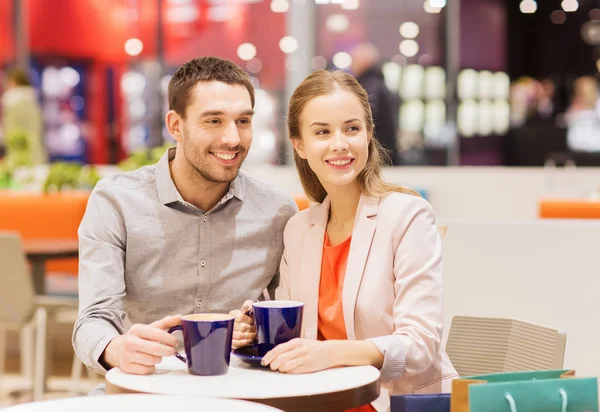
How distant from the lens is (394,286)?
2078mm

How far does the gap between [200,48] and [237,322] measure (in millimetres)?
9855

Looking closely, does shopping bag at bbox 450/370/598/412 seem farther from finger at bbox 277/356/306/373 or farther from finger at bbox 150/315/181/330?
finger at bbox 150/315/181/330

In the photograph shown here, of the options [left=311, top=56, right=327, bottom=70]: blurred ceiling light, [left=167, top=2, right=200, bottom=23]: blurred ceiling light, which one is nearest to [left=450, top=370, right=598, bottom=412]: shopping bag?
[left=311, top=56, right=327, bottom=70]: blurred ceiling light

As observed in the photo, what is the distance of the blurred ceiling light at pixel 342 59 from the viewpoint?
1046 cm

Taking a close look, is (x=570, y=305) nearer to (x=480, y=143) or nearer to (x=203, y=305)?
(x=203, y=305)

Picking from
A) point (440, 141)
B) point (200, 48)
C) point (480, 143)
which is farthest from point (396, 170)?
point (200, 48)

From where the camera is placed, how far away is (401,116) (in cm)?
1062

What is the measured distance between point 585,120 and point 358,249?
378 inches

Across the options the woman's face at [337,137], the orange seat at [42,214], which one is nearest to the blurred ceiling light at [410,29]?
the orange seat at [42,214]

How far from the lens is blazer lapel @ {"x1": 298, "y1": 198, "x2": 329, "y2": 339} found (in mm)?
2141

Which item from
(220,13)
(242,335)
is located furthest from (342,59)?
(242,335)

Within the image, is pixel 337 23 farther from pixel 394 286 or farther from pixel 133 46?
pixel 394 286

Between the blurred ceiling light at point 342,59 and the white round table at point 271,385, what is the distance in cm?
892

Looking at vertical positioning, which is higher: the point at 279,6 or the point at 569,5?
the point at 569,5
